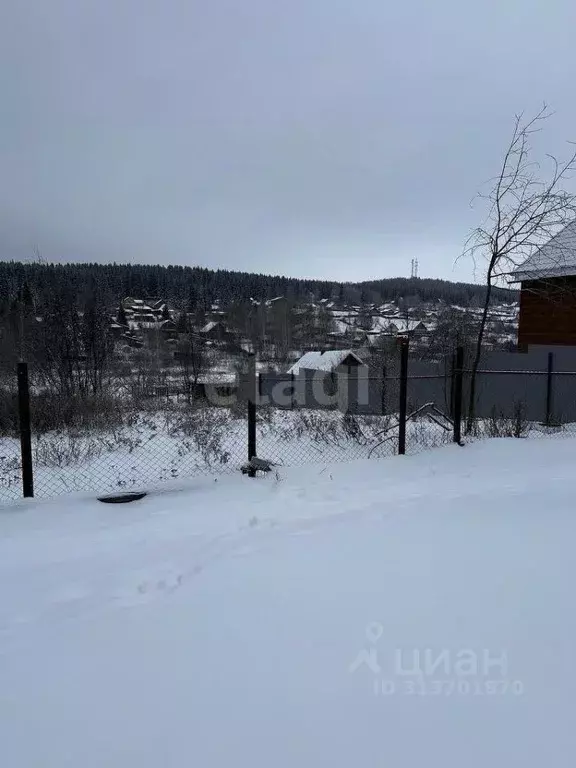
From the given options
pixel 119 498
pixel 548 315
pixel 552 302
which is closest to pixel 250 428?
pixel 119 498

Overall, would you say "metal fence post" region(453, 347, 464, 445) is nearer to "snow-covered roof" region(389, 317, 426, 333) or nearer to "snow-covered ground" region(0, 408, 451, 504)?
"snow-covered ground" region(0, 408, 451, 504)

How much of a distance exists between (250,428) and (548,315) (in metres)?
11.7

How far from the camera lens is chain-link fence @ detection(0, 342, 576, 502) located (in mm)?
5656

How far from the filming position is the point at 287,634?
2264 mm

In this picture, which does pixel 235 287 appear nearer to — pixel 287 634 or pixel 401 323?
pixel 401 323

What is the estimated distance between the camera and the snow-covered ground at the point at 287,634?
1.66 meters

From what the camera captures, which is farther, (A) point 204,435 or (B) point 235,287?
(B) point 235,287

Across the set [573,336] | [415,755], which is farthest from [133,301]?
[415,755]

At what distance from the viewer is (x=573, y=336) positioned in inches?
484

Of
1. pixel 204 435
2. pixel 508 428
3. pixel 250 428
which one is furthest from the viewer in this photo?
pixel 204 435

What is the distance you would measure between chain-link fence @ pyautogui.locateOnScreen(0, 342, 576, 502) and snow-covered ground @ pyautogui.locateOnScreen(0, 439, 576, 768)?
1.57 metres

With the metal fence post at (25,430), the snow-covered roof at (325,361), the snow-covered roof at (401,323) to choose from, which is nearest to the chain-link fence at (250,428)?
the metal fence post at (25,430)

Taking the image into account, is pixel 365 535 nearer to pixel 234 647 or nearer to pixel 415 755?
pixel 234 647

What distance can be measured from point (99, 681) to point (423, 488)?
355 centimetres
